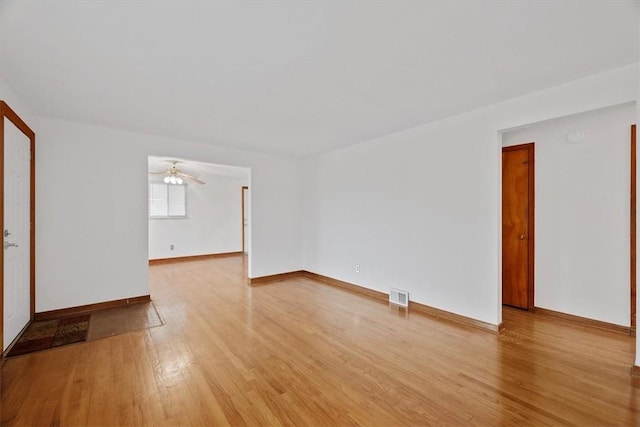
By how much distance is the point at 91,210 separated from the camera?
145 inches

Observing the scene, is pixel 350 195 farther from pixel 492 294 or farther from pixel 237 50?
pixel 237 50

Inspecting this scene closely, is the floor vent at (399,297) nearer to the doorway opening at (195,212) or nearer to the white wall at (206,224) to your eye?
the doorway opening at (195,212)

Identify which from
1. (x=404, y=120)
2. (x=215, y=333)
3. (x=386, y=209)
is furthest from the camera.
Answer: (x=386, y=209)

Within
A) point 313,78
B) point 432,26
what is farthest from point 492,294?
point 313,78

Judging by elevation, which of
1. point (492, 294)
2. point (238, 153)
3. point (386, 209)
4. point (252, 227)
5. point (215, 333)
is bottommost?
point (215, 333)

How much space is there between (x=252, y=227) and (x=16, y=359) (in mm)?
3197

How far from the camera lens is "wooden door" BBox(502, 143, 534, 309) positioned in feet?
11.7

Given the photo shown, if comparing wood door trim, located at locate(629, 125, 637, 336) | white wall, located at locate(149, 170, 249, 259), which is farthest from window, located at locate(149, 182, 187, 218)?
wood door trim, located at locate(629, 125, 637, 336)

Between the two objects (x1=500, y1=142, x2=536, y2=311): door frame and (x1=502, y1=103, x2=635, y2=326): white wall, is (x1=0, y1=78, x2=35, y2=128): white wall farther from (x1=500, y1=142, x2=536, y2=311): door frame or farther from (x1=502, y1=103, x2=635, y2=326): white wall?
(x1=500, y1=142, x2=536, y2=311): door frame

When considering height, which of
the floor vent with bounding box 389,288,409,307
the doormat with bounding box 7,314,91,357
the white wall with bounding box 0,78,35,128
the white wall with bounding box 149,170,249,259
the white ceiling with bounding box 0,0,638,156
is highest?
the white ceiling with bounding box 0,0,638,156

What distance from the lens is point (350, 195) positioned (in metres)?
4.77

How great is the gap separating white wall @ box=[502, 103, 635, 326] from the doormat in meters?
5.25

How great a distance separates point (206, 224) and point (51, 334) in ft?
16.9

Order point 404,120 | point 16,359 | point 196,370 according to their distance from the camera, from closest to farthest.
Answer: point 196,370 < point 16,359 < point 404,120
